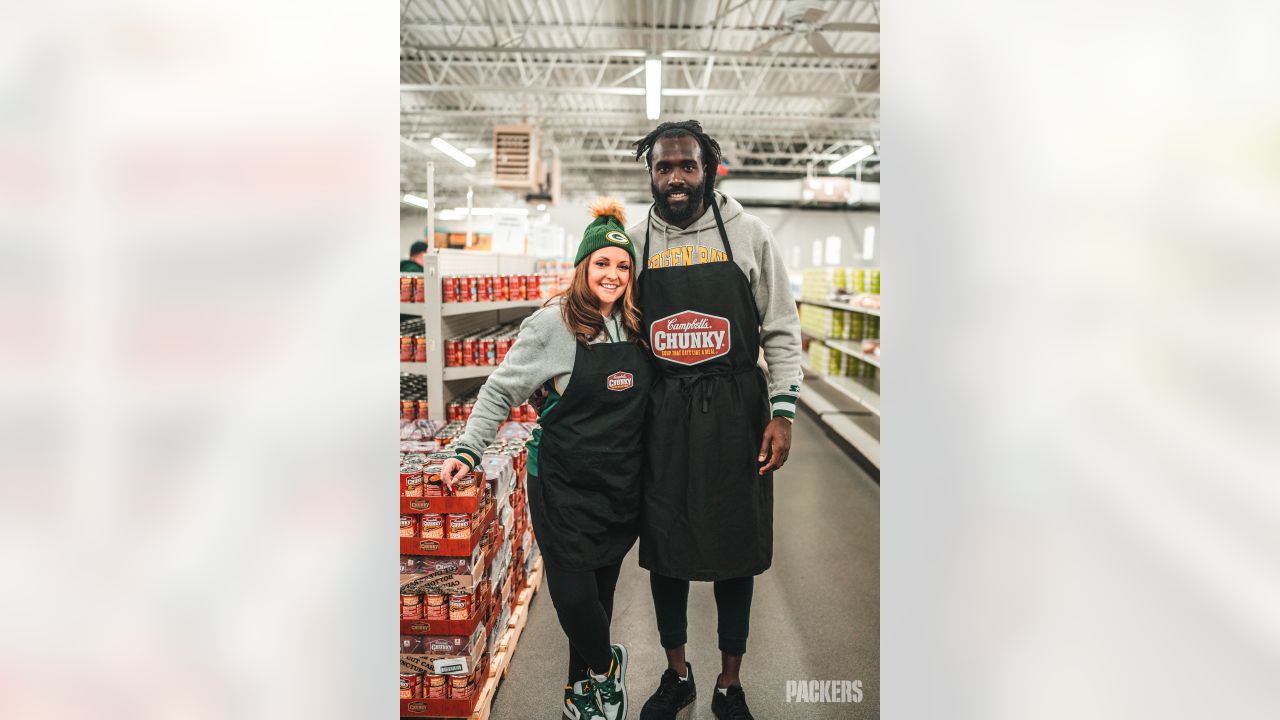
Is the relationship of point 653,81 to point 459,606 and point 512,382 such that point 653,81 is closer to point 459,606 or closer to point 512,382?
point 512,382

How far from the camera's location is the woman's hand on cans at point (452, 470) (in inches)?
74.6

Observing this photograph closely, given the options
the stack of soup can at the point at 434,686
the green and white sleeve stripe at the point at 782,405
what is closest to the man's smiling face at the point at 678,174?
the green and white sleeve stripe at the point at 782,405

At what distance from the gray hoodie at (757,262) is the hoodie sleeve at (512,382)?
1.17ft

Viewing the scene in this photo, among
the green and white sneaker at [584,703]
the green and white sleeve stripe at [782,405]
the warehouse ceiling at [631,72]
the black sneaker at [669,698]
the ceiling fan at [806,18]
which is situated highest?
the warehouse ceiling at [631,72]

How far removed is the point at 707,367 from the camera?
2045 millimetres

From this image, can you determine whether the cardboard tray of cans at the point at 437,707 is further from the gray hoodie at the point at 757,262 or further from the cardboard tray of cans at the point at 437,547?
the gray hoodie at the point at 757,262

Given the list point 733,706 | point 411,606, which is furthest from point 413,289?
point 733,706
